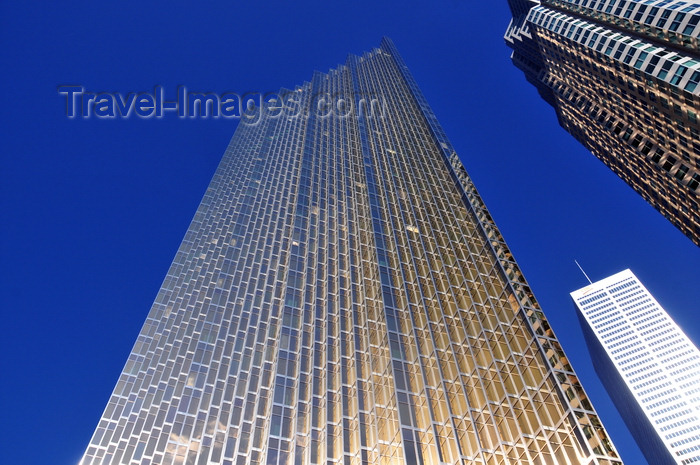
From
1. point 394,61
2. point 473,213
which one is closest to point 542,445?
point 473,213

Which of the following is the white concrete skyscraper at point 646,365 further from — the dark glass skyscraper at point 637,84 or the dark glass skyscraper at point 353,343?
the dark glass skyscraper at point 353,343

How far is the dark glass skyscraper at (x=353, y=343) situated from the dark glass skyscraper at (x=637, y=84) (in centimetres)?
3092

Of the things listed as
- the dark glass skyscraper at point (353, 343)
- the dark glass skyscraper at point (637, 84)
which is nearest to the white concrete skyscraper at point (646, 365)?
the dark glass skyscraper at point (637, 84)

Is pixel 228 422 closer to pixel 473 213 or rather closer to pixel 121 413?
pixel 121 413

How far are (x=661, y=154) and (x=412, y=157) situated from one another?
1681 inches

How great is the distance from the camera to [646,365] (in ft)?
529

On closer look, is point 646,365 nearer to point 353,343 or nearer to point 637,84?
point 637,84

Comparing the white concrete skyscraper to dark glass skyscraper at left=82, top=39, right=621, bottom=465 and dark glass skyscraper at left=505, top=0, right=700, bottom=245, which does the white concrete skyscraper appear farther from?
dark glass skyscraper at left=82, top=39, right=621, bottom=465

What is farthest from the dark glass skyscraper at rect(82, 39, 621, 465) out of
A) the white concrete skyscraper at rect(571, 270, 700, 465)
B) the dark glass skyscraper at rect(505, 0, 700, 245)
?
the white concrete skyscraper at rect(571, 270, 700, 465)

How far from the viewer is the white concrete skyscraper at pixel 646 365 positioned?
474 feet

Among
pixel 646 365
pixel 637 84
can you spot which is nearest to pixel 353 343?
pixel 637 84

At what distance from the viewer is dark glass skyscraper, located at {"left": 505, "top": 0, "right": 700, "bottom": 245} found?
6969 centimetres

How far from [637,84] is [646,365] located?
118 metres

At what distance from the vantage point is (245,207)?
91312 millimetres
